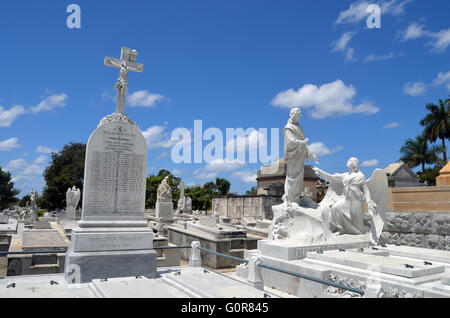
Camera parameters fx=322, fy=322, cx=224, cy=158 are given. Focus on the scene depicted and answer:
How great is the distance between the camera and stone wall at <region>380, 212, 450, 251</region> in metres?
11.3

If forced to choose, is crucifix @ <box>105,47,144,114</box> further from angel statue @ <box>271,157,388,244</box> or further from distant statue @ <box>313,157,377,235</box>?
distant statue @ <box>313,157,377,235</box>

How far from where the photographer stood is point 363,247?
29.1ft

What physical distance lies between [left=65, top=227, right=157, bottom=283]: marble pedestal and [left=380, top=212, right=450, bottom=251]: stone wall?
317 inches

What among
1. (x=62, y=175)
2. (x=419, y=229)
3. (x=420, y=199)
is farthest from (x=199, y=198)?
(x=419, y=229)

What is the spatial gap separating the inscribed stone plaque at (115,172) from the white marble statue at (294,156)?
13.3 ft

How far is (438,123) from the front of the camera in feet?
144

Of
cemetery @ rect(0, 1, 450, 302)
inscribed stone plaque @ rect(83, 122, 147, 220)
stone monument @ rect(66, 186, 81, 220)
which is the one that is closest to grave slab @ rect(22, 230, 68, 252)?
cemetery @ rect(0, 1, 450, 302)

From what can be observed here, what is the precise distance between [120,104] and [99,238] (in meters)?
3.19

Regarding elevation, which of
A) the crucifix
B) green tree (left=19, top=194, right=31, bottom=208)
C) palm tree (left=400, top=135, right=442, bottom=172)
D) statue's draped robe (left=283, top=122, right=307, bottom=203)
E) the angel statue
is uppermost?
palm tree (left=400, top=135, right=442, bottom=172)

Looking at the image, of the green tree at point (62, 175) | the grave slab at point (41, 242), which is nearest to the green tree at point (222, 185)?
the green tree at point (62, 175)

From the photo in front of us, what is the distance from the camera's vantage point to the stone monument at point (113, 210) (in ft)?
22.0

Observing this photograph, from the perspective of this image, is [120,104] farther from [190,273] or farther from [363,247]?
[363,247]
